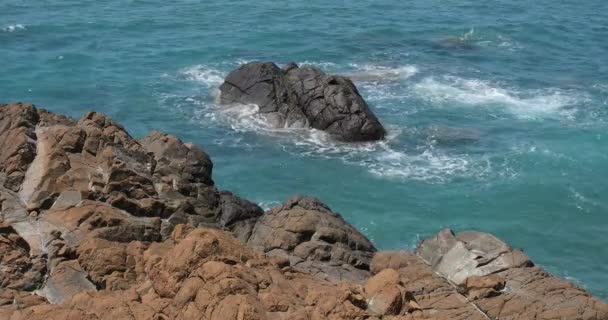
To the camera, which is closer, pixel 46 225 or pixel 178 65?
pixel 46 225

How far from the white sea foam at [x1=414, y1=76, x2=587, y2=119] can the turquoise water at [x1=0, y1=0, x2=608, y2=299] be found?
0.18 metres

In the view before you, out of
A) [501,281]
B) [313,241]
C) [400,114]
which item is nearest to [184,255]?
[313,241]

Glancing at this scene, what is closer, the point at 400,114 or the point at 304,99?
the point at 304,99

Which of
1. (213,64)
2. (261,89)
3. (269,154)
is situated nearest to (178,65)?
(213,64)

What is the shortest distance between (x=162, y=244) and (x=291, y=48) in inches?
1833

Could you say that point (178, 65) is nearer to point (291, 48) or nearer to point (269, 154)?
point (291, 48)

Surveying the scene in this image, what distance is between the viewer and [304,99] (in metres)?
52.1

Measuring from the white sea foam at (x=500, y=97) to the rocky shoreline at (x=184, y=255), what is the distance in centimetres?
2583

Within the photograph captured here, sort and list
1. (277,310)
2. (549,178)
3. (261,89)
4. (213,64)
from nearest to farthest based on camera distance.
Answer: (277,310)
(549,178)
(261,89)
(213,64)

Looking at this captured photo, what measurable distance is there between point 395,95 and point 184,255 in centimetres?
3981

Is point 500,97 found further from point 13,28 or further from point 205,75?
point 13,28

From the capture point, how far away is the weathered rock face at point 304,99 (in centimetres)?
5028

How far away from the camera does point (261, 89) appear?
5456 centimetres

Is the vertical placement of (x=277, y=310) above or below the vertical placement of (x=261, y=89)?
above
